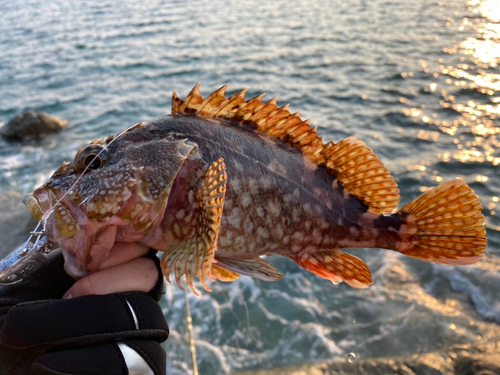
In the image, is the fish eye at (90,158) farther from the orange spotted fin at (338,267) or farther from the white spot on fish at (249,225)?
the orange spotted fin at (338,267)

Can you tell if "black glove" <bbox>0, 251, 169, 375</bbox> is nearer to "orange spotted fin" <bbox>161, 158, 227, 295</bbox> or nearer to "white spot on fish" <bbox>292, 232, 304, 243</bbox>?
"orange spotted fin" <bbox>161, 158, 227, 295</bbox>

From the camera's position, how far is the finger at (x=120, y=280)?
2057mm

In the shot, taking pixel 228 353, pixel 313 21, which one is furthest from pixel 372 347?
pixel 313 21

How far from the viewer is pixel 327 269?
2486mm

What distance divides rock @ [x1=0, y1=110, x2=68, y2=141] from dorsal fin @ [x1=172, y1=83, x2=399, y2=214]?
32.3 ft

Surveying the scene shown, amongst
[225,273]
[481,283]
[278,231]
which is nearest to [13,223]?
[225,273]

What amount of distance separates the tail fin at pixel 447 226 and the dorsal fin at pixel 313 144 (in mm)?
191

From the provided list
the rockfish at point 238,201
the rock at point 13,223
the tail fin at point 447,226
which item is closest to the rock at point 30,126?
the rock at point 13,223

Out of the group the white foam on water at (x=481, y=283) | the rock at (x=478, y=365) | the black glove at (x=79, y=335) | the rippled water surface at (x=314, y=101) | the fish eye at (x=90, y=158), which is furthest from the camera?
the white foam on water at (x=481, y=283)

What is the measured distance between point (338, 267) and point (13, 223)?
225 inches

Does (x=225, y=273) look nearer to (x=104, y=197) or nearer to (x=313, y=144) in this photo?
(x=104, y=197)

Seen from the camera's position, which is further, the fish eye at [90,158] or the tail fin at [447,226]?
the tail fin at [447,226]

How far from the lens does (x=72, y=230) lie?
6.70 feet

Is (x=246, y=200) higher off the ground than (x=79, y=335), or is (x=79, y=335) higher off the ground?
(x=246, y=200)
